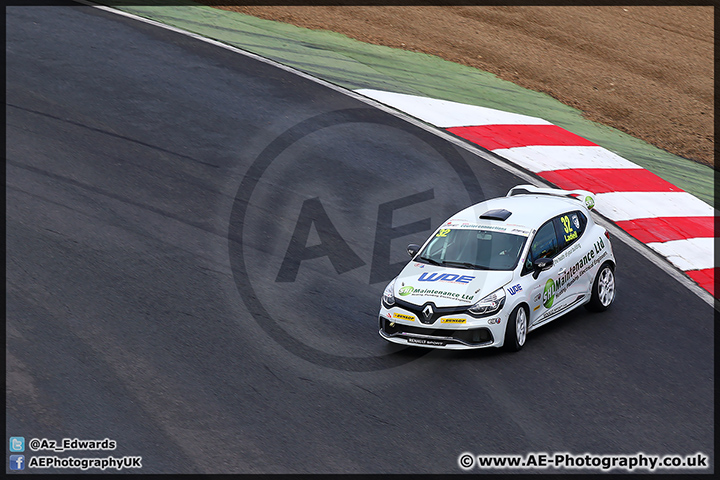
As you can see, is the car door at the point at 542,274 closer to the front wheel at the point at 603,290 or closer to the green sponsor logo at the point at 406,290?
the front wheel at the point at 603,290

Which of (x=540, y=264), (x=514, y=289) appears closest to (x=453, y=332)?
(x=514, y=289)

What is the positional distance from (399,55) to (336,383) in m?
11.9

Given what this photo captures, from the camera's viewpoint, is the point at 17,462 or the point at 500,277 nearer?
the point at 17,462

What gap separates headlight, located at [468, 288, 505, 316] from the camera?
8.87 metres

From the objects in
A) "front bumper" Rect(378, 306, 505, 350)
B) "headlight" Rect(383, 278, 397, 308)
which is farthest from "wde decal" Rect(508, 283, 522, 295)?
"headlight" Rect(383, 278, 397, 308)

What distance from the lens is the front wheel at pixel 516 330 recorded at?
29.4 feet

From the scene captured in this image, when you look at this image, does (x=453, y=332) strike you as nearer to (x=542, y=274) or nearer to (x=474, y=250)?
(x=474, y=250)

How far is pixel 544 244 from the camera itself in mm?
9883

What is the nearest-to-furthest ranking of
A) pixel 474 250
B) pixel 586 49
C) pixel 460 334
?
pixel 460 334 < pixel 474 250 < pixel 586 49

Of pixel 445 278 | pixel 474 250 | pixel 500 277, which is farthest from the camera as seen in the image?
pixel 474 250

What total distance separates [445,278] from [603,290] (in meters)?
2.50

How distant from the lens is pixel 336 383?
8555mm

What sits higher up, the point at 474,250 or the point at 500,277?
the point at 474,250

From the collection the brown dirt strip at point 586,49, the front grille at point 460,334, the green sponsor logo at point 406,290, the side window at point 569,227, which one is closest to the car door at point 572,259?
the side window at point 569,227
